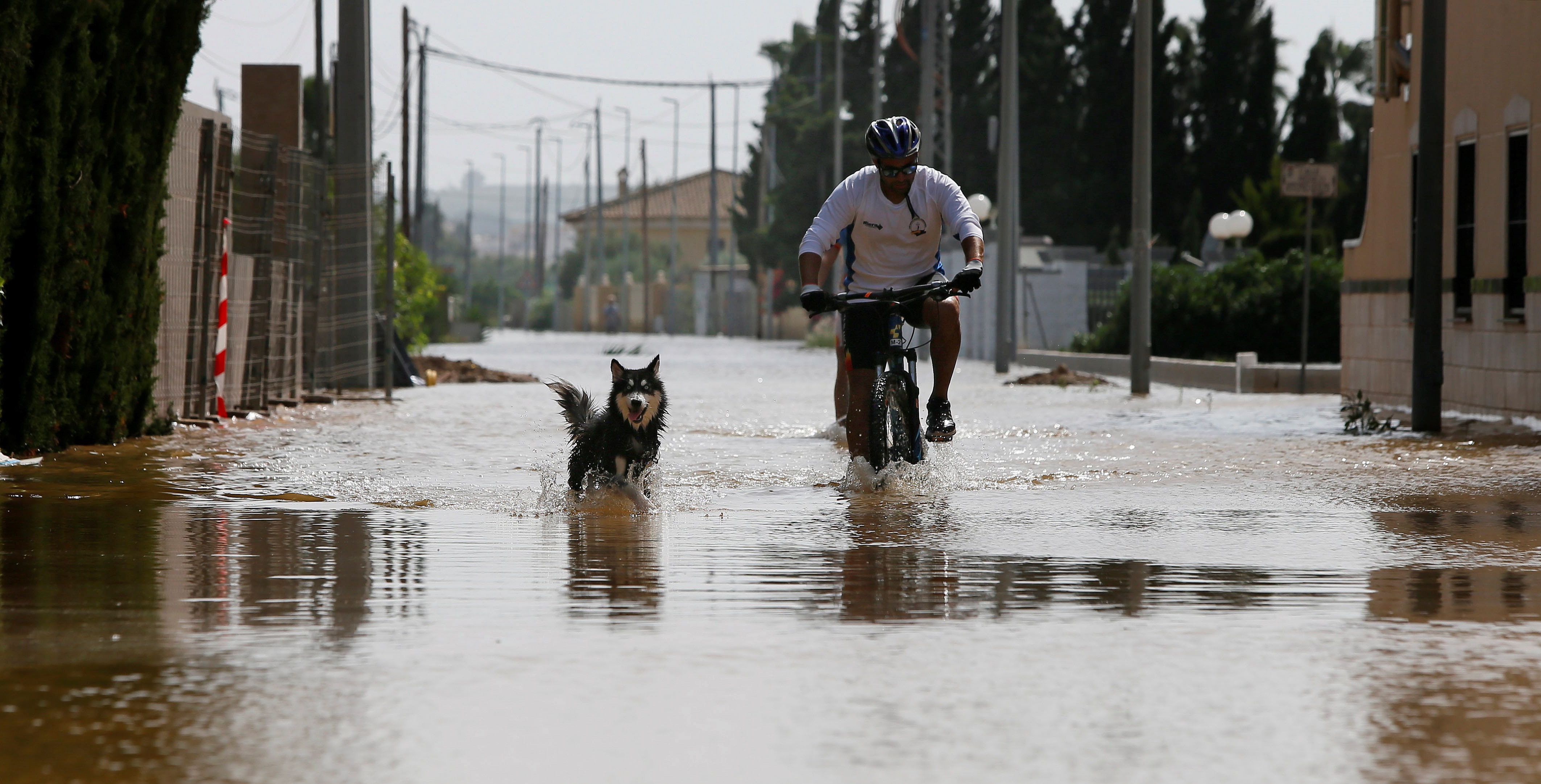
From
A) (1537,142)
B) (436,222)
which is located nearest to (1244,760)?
(1537,142)

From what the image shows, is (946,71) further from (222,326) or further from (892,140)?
(892,140)

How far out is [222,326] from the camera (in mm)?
16062

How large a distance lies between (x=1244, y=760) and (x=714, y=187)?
87.6 metres

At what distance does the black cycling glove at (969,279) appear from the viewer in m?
9.91

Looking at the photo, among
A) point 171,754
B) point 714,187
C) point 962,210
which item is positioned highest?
point 714,187

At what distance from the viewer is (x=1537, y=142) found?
16219 mm

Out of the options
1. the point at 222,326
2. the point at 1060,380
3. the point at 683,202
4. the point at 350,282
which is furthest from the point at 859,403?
the point at 683,202

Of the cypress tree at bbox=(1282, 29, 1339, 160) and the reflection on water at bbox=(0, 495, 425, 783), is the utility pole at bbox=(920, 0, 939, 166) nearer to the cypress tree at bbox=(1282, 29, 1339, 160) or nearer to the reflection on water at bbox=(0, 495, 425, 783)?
the cypress tree at bbox=(1282, 29, 1339, 160)

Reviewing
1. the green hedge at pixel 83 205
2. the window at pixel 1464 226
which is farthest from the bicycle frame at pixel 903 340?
the window at pixel 1464 226

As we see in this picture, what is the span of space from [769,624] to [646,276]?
97.4 meters

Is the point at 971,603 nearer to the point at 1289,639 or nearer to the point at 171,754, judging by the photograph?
the point at 1289,639

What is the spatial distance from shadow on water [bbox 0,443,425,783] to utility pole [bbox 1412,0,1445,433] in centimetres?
926

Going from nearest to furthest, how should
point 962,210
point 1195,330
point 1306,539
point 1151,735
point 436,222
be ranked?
point 1151,735 → point 1306,539 → point 962,210 → point 1195,330 → point 436,222

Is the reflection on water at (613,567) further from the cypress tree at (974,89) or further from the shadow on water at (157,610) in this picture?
the cypress tree at (974,89)
